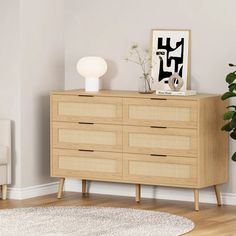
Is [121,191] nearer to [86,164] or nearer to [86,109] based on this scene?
[86,164]

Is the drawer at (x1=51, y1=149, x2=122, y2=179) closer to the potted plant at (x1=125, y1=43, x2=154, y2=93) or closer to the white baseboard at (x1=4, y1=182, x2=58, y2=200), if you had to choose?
the white baseboard at (x1=4, y1=182, x2=58, y2=200)

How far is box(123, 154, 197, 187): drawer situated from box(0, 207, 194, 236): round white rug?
0.41 metres

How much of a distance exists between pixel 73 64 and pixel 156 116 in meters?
1.26

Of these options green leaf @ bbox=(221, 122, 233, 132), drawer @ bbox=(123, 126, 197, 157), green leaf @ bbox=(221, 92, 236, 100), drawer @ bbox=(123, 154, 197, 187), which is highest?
green leaf @ bbox=(221, 92, 236, 100)

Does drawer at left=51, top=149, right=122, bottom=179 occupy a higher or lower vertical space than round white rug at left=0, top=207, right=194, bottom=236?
higher

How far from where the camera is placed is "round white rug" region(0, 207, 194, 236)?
19.4 ft

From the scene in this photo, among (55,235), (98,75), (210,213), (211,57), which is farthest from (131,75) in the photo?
(55,235)

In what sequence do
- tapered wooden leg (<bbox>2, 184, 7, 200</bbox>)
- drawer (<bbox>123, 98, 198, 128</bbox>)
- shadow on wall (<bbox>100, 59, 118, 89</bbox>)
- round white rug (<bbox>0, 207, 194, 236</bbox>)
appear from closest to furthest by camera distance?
round white rug (<bbox>0, 207, 194, 236</bbox>) → drawer (<bbox>123, 98, 198, 128</bbox>) → tapered wooden leg (<bbox>2, 184, 7, 200</bbox>) → shadow on wall (<bbox>100, 59, 118, 89</bbox>)

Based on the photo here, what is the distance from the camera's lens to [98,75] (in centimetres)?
751

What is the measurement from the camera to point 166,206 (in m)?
7.11

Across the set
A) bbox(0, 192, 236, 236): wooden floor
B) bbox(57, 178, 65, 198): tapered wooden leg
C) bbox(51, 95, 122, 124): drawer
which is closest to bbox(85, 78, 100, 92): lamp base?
bbox(51, 95, 122, 124): drawer

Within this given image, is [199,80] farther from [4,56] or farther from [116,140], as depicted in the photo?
[4,56]

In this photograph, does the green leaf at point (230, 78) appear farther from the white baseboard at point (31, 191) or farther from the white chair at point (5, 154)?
the white baseboard at point (31, 191)

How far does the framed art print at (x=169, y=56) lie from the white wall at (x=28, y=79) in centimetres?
99
